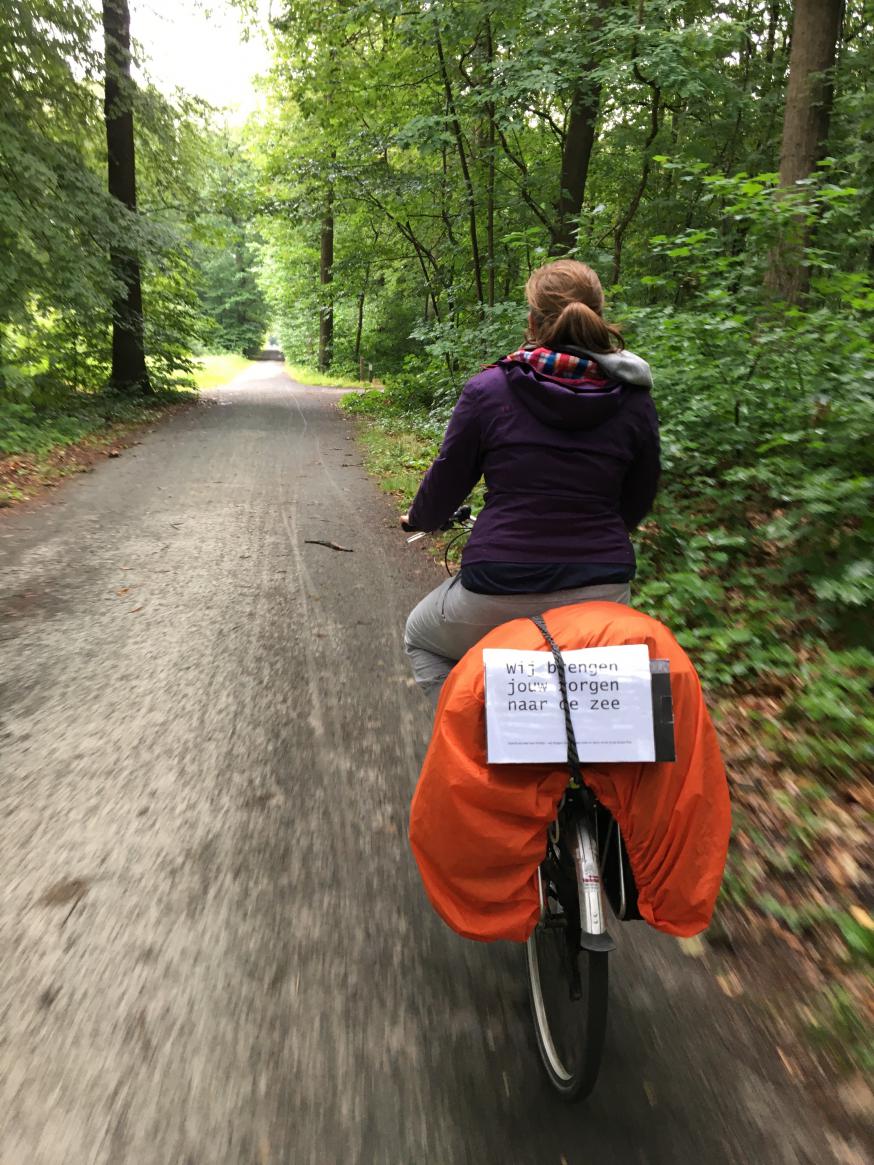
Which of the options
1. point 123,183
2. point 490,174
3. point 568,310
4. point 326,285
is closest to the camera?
point 568,310

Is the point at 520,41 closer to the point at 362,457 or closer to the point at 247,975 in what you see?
the point at 362,457

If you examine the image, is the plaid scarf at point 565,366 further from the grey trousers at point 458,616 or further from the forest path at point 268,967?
the forest path at point 268,967

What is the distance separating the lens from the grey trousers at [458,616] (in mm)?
2182

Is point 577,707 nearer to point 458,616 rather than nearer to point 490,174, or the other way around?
point 458,616

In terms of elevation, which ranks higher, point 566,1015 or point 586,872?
point 586,872

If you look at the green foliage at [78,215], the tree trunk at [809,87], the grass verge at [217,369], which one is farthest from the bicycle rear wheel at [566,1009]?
the grass verge at [217,369]

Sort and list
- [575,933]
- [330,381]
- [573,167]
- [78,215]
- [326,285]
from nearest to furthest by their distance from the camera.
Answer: [575,933]
[573,167]
[78,215]
[326,285]
[330,381]

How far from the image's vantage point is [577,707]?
1.78m

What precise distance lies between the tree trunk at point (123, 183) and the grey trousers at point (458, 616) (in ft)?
42.0

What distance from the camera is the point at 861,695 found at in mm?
3604

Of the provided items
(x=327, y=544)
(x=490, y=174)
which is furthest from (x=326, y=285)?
(x=327, y=544)

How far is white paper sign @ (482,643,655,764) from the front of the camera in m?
1.74

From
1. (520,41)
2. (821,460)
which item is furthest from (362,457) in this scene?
(821,460)

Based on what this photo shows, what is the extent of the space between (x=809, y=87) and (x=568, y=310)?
25.8ft
